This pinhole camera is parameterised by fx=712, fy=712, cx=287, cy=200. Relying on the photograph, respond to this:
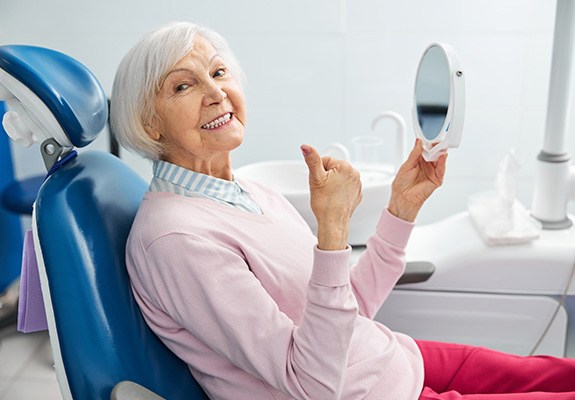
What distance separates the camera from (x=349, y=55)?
248 cm

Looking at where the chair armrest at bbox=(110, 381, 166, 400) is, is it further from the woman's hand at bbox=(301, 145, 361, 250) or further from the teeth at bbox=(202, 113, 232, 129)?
the teeth at bbox=(202, 113, 232, 129)

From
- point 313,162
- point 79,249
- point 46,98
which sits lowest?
point 79,249

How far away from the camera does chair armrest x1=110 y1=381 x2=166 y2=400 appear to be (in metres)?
1.09

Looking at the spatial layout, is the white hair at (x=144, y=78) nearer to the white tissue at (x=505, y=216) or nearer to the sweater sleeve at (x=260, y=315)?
the sweater sleeve at (x=260, y=315)

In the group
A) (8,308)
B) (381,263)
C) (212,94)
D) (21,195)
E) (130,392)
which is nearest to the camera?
(130,392)

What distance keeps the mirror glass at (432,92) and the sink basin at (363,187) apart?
491 millimetres

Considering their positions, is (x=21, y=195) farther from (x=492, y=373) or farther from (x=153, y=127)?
(x=492, y=373)

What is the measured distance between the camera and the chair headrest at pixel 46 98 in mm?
1144

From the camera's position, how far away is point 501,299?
1921 mm

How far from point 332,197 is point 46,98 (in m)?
0.50

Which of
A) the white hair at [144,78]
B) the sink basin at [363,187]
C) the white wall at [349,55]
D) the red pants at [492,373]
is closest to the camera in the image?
the white hair at [144,78]

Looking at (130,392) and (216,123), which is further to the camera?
(216,123)

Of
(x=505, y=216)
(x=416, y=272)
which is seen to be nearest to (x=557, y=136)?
(x=505, y=216)

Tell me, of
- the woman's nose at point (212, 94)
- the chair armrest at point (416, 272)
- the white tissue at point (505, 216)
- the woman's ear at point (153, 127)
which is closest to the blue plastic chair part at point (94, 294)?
the woman's ear at point (153, 127)
